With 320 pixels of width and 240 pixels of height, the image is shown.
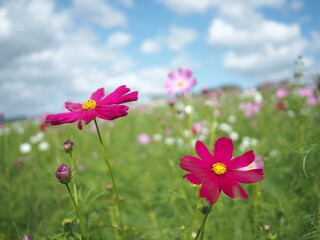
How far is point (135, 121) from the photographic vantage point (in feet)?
18.2

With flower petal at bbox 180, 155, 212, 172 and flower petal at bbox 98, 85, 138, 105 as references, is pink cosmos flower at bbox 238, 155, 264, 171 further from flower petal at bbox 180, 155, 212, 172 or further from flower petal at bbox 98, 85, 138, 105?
flower petal at bbox 98, 85, 138, 105

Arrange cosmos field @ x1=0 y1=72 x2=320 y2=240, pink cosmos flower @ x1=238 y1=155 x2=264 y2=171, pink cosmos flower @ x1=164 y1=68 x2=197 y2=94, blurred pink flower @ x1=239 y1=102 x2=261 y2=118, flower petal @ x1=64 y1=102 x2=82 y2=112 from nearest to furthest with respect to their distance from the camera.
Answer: flower petal @ x1=64 y1=102 x2=82 y2=112
cosmos field @ x1=0 y1=72 x2=320 y2=240
pink cosmos flower @ x1=238 y1=155 x2=264 y2=171
pink cosmos flower @ x1=164 y1=68 x2=197 y2=94
blurred pink flower @ x1=239 y1=102 x2=261 y2=118

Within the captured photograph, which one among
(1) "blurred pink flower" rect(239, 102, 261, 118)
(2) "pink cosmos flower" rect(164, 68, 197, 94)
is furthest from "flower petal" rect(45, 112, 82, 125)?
(1) "blurred pink flower" rect(239, 102, 261, 118)

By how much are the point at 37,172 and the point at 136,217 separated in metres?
1.43

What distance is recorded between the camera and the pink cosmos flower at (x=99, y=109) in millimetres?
633

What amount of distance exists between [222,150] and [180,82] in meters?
1.15

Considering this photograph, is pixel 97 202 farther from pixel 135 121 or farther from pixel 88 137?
pixel 135 121

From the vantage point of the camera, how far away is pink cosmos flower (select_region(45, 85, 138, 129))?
63 cm

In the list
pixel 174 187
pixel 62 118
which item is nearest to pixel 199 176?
pixel 62 118

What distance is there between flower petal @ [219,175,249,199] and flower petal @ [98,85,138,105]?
0.31 meters

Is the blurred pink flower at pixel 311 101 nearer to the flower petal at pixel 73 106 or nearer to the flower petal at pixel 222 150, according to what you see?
the flower petal at pixel 222 150

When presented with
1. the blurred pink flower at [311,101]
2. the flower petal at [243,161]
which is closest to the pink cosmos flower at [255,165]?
Result: the flower petal at [243,161]

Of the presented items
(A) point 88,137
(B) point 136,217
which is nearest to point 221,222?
(B) point 136,217

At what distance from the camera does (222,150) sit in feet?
2.17
